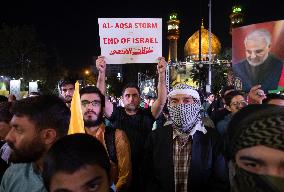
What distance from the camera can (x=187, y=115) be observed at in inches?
168

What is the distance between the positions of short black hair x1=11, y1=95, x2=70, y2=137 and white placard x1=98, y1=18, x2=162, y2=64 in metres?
3.46

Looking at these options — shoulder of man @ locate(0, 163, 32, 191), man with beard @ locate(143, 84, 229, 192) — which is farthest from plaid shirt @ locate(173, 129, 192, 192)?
shoulder of man @ locate(0, 163, 32, 191)

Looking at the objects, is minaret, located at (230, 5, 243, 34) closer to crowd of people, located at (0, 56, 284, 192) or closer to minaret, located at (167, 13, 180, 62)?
minaret, located at (167, 13, 180, 62)

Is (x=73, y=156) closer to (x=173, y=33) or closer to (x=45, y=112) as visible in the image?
(x=45, y=112)

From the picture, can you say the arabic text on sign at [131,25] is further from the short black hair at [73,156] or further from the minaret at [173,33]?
the minaret at [173,33]

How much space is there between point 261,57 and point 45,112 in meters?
5.78

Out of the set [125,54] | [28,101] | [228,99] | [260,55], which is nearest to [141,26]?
[125,54]

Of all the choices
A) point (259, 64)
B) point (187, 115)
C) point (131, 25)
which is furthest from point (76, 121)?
point (259, 64)

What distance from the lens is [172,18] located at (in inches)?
4338

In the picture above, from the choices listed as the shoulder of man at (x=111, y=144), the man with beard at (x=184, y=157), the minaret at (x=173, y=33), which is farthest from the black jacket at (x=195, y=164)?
the minaret at (x=173, y=33)

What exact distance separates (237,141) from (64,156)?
944 mm

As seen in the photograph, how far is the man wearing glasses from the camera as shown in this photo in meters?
7.92

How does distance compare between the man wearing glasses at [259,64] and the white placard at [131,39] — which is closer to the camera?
the white placard at [131,39]

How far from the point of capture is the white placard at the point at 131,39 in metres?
6.73
